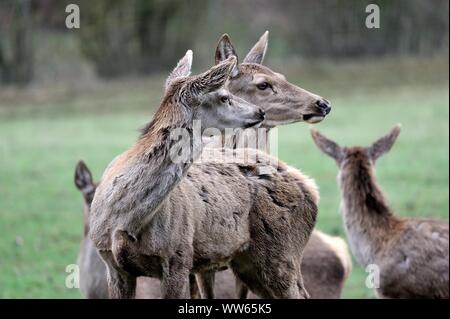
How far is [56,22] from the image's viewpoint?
2852 cm

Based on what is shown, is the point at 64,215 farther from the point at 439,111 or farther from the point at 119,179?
the point at 439,111

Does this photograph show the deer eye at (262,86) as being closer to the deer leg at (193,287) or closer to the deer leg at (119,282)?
the deer leg at (193,287)

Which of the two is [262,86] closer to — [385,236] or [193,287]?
[193,287]

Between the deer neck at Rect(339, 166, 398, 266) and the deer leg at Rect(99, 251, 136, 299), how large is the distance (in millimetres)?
3680

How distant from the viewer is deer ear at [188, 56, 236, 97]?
608 cm

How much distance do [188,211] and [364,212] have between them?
3620 mm

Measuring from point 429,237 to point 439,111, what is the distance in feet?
44.2

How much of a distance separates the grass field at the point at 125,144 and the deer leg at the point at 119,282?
137 inches

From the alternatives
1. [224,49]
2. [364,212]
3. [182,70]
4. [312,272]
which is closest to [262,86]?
[224,49]

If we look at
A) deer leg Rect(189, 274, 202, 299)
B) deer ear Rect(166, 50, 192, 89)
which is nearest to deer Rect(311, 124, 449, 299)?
deer leg Rect(189, 274, 202, 299)

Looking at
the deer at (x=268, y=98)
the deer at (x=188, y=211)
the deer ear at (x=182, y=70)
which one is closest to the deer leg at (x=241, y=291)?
the deer at (x=188, y=211)

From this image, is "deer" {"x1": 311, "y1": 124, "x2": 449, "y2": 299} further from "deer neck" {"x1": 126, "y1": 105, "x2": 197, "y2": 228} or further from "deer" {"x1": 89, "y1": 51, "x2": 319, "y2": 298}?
"deer neck" {"x1": 126, "y1": 105, "x2": 197, "y2": 228}

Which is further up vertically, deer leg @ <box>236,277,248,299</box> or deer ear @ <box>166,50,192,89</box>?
deer ear @ <box>166,50,192,89</box>
